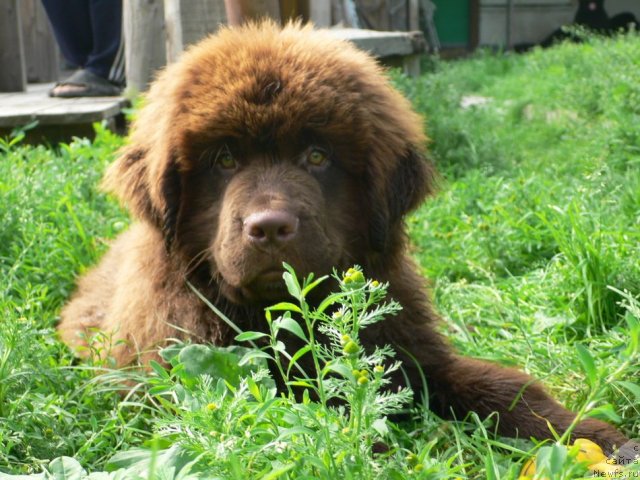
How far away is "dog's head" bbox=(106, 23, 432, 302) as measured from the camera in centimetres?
287

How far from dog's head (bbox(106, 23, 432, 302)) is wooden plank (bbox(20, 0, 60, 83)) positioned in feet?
29.4

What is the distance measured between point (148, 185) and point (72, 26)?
5.08 metres

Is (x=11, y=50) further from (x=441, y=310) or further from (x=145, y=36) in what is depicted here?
(x=441, y=310)

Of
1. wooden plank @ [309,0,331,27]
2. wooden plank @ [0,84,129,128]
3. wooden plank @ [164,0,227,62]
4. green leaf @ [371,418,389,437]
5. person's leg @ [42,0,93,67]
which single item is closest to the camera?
green leaf @ [371,418,389,437]

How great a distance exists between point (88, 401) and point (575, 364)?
1703 mm

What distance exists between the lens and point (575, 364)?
3201 millimetres

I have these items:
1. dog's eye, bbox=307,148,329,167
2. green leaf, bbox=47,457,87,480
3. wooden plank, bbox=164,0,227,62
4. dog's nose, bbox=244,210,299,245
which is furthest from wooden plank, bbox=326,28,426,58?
green leaf, bbox=47,457,87,480

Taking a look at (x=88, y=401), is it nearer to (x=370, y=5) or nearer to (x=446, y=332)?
(x=446, y=332)

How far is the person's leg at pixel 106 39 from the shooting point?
7594 mm

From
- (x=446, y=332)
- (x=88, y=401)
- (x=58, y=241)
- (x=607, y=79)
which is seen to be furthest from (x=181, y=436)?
(x=607, y=79)

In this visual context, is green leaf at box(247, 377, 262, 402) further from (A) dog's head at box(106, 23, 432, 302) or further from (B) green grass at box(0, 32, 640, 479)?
(A) dog's head at box(106, 23, 432, 302)

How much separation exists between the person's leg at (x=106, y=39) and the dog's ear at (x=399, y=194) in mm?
4927

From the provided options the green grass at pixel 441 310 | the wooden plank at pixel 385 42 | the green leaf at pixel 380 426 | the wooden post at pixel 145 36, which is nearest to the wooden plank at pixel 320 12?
the wooden plank at pixel 385 42

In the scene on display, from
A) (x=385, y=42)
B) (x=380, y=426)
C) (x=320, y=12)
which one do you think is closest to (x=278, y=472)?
(x=380, y=426)
